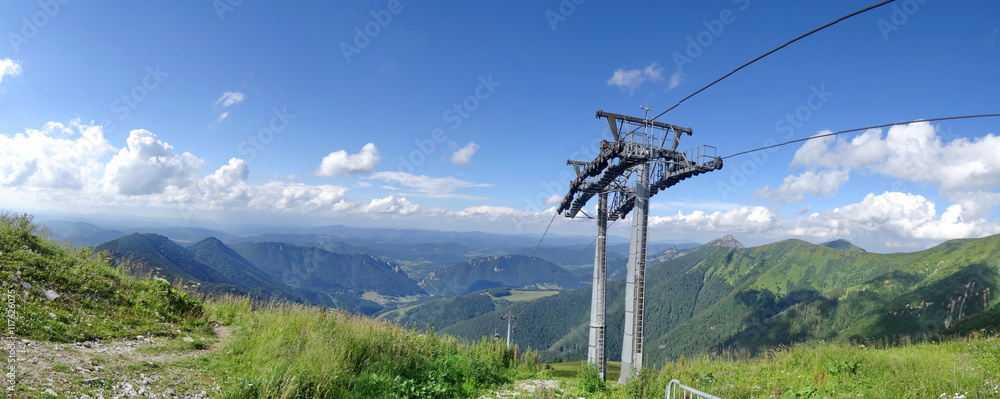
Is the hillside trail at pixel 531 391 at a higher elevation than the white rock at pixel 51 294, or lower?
lower

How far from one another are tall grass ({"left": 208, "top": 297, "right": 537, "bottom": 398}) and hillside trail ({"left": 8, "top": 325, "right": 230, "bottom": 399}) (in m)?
0.65

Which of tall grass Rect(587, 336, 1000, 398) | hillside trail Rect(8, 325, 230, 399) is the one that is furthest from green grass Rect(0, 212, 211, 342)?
tall grass Rect(587, 336, 1000, 398)

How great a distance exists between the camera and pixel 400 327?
45.8 feet

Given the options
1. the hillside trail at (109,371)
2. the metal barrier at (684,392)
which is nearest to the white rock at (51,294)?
the hillside trail at (109,371)

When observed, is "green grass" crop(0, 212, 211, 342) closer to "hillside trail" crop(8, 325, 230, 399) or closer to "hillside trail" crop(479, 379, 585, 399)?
"hillside trail" crop(8, 325, 230, 399)

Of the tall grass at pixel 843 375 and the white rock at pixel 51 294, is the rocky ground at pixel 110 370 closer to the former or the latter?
the white rock at pixel 51 294

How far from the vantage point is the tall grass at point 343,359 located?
8070 millimetres

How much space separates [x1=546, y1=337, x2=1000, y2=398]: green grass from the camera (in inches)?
363

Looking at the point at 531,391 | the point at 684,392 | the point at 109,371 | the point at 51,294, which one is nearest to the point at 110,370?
the point at 109,371

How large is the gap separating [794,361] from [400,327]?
12.8 m

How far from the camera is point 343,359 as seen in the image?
9438 mm

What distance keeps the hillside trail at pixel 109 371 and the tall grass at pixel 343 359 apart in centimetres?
65

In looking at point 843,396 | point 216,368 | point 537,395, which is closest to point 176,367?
point 216,368

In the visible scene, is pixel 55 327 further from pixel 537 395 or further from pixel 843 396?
pixel 843 396
